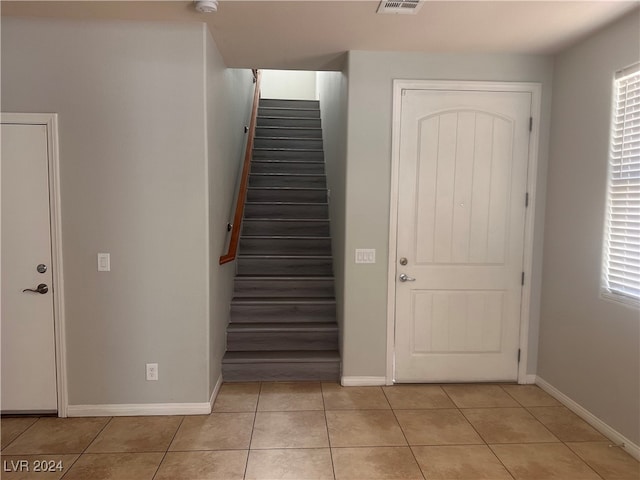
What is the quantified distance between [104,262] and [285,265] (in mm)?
1776

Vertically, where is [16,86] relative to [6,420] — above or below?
above

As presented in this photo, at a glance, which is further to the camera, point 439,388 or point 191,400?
point 439,388

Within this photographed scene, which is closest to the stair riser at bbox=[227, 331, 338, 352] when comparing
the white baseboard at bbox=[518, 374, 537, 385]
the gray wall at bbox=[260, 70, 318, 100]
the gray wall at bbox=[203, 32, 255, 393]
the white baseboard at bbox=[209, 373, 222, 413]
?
the gray wall at bbox=[203, 32, 255, 393]

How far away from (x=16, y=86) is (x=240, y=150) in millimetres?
2126

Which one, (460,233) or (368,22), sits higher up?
(368,22)

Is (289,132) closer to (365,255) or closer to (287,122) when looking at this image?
(287,122)

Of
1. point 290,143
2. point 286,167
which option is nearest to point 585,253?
point 286,167

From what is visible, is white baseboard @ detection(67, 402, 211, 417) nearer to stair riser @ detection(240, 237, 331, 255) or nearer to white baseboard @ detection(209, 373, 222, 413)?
white baseboard @ detection(209, 373, 222, 413)

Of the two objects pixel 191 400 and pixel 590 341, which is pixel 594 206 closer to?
pixel 590 341

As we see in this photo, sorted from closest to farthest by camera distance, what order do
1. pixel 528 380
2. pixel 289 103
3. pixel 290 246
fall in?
pixel 528 380, pixel 290 246, pixel 289 103

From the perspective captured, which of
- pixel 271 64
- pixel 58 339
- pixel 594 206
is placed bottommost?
pixel 58 339

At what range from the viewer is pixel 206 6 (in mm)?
2184

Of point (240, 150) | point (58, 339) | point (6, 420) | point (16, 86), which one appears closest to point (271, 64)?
point (240, 150)

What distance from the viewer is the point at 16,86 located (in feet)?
8.11
